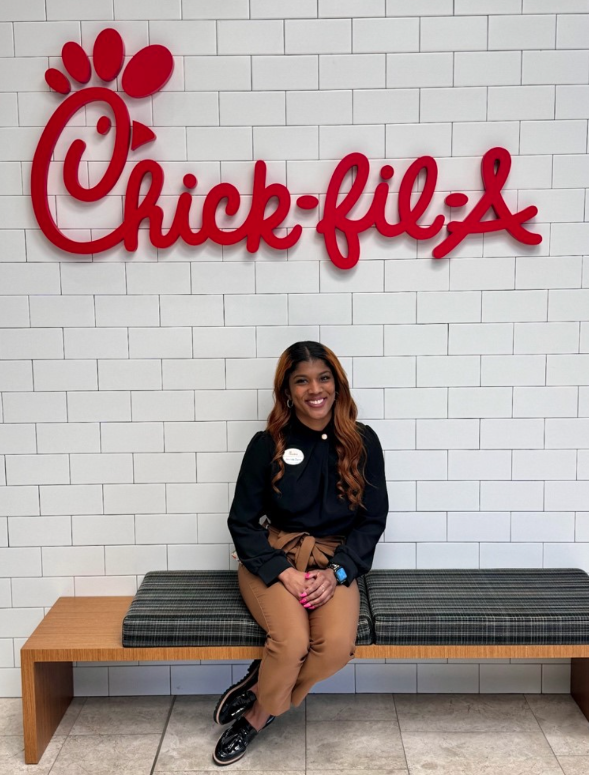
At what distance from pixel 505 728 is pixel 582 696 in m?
0.40

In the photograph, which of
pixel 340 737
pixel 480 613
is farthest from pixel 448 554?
pixel 340 737

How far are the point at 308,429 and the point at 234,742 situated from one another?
4.09 ft

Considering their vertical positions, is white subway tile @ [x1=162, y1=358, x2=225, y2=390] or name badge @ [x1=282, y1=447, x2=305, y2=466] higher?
white subway tile @ [x1=162, y1=358, x2=225, y2=390]

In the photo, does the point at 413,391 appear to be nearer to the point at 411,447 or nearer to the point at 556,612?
the point at 411,447

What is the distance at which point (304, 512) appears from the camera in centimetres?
309

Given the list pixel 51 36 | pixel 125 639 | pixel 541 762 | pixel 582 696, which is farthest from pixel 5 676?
pixel 51 36

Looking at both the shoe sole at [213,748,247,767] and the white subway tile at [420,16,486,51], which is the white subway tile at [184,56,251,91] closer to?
the white subway tile at [420,16,486,51]

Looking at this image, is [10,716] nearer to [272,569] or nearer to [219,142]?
[272,569]

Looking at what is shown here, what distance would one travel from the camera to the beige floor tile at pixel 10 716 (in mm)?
3211

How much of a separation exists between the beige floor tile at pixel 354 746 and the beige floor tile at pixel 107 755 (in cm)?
64

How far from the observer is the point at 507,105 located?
127 inches

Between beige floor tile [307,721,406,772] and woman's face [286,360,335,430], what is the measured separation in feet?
4.25

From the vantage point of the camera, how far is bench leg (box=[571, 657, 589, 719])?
324cm

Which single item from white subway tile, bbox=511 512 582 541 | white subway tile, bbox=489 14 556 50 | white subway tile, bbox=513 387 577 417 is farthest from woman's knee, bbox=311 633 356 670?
white subway tile, bbox=489 14 556 50
